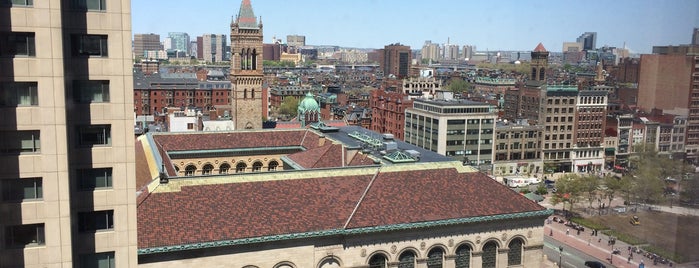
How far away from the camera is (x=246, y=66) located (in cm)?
9462

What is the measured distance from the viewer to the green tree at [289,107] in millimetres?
171875

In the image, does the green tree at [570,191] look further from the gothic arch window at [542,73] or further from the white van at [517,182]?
the gothic arch window at [542,73]

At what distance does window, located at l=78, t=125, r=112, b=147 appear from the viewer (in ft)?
93.7

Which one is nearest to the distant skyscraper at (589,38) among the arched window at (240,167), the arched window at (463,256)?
the arched window at (463,256)

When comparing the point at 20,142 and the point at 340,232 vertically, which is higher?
the point at 20,142

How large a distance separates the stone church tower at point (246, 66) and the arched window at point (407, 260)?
5940 cm

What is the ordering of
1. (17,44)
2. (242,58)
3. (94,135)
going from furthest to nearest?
(242,58), (94,135), (17,44)

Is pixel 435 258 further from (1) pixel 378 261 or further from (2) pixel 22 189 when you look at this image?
(2) pixel 22 189

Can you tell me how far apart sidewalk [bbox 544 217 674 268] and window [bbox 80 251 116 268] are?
5314 cm

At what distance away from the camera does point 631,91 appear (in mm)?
→ 18109

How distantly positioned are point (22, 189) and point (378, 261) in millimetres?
21792

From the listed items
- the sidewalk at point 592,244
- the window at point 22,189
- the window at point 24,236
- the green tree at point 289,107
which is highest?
the window at point 22,189

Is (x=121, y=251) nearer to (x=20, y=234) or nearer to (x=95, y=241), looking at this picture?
(x=95, y=241)

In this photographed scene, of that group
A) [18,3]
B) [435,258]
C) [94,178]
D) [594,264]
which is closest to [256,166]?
[435,258]
